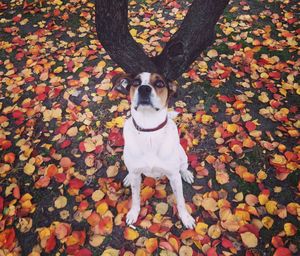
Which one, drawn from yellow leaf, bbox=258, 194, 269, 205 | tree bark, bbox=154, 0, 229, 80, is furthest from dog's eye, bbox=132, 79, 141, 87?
yellow leaf, bbox=258, 194, 269, 205

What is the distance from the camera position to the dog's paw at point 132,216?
372 centimetres

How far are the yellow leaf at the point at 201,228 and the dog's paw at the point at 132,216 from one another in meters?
0.76

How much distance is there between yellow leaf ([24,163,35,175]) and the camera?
4344 millimetres

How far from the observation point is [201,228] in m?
3.63

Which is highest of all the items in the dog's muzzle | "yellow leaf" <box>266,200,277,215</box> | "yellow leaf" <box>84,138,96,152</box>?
the dog's muzzle

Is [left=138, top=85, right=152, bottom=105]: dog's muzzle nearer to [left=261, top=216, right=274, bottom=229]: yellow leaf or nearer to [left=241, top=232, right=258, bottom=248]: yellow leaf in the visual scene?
[left=241, top=232, right=258, bottom=248]: yellow leaf

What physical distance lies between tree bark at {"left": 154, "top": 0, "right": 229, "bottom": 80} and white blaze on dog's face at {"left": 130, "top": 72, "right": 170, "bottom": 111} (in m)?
1.30

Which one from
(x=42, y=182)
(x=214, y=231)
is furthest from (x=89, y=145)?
(x=214, y=231)

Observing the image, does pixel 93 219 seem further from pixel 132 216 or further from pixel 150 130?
pixel 150 130

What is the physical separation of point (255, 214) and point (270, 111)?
6.17ft

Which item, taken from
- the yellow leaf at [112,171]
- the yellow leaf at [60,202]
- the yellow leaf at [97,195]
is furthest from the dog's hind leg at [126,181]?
the yellow leaf at [60,202]

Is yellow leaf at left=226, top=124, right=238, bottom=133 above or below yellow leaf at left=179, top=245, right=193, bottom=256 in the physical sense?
above

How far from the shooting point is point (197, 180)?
4.13 metres

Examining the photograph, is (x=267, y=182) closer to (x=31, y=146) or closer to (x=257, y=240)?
(x=257, y=240)
